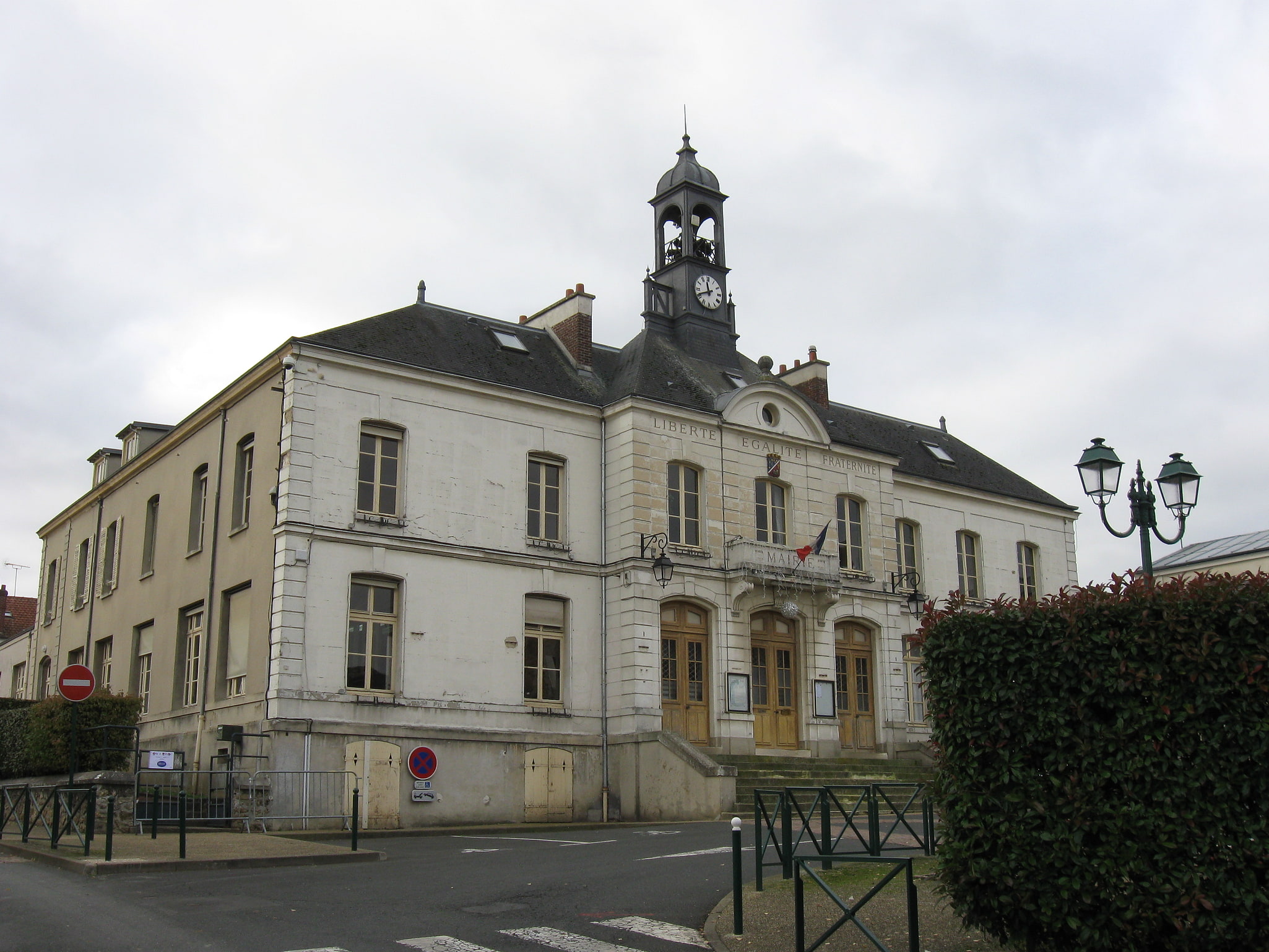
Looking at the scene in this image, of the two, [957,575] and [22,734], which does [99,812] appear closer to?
[22,734]

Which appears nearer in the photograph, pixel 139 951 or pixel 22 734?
pixel 139 951

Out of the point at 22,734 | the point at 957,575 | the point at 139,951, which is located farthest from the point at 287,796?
the point at 957,575

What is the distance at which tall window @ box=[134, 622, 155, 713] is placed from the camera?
24203mm

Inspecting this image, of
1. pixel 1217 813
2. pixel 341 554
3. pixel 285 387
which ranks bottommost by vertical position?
pixel 1217 813

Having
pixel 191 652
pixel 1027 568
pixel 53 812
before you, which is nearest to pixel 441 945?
pixel 53 812

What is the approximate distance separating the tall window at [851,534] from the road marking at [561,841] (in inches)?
430

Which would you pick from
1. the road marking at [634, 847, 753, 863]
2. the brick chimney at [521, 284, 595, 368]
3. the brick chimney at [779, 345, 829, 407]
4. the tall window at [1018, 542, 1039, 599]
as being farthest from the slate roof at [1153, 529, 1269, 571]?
the road marking at [634, 847, 753, 863]

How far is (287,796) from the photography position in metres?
17.9

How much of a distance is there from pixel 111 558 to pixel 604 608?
12809 mm

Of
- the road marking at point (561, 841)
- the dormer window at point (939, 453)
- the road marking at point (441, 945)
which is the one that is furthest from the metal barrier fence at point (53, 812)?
the dormer window at point (939, 453)

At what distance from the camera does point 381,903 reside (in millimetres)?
9938

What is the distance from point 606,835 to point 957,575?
15.0 meters

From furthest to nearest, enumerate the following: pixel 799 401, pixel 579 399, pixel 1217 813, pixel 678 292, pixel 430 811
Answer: pixel 678 292
pixel 799 401
pixel 579 399
pixel 430 811
pixel 1217 813

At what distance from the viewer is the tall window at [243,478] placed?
70.5 ft
